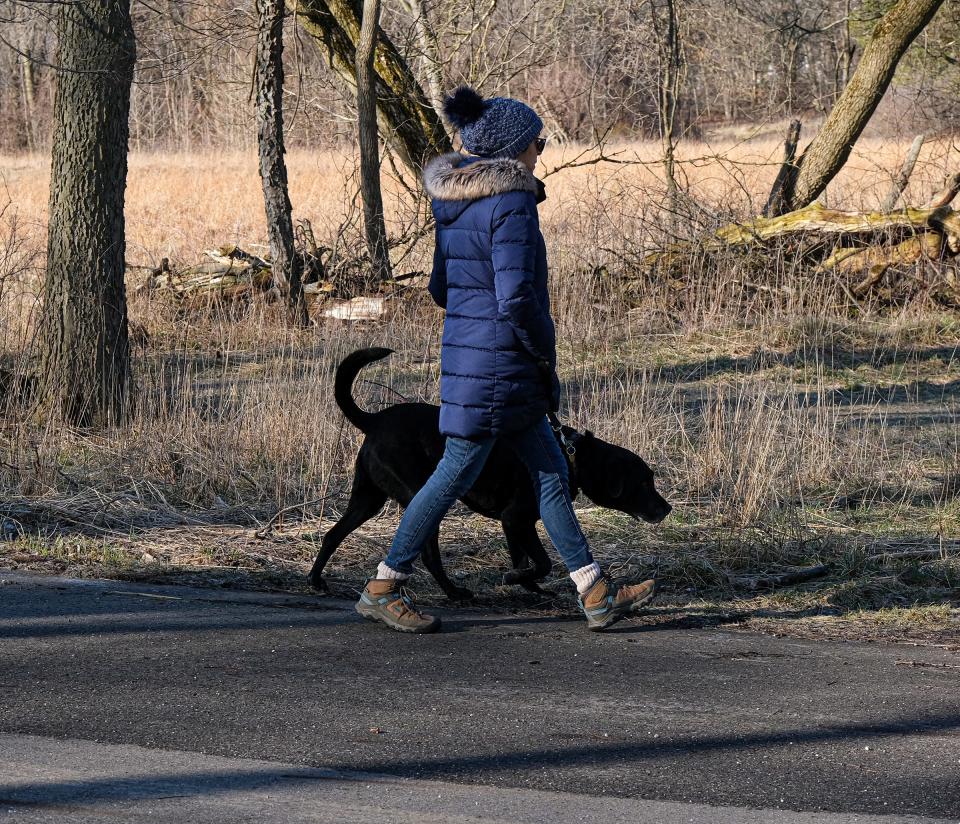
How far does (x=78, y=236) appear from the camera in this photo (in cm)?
899

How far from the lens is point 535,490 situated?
4.83m

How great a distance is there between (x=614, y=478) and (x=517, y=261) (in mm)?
1674

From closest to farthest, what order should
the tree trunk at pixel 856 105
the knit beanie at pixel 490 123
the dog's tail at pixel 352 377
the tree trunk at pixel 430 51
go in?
the knit beanie at pixel 490 123, the dog's tail at pixel 352 377, the tree trunk at pixel 856 105, the tree trunk at pixel 430 51

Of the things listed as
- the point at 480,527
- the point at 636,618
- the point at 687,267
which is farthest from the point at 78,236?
the point at 687,267

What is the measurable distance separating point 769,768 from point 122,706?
6.82 feet

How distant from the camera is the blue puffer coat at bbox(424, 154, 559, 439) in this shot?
4297 mm

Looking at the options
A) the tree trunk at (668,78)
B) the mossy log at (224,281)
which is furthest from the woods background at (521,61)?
the mossy log at (224,281)

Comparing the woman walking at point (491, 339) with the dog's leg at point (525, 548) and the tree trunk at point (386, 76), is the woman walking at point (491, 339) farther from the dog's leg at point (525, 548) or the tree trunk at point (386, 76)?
the tree trunk at point (386, 76)

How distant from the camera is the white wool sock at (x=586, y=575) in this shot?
189 inches

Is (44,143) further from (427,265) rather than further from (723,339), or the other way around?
(723,339)

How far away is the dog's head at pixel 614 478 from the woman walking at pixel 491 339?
2.58 ft

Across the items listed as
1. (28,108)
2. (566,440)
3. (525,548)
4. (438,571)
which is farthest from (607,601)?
(28,108)

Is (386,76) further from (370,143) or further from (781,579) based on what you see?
(781,579)

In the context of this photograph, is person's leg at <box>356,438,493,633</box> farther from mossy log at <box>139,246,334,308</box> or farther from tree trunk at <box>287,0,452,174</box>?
tree trunk at <box>287,0,452,174</box>
